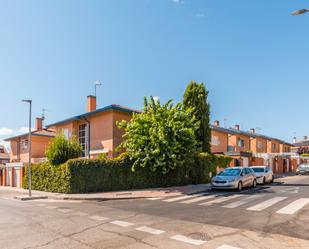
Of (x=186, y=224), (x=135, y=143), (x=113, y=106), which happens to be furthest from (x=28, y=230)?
(x=113, y=106)

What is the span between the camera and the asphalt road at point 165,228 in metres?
6.53

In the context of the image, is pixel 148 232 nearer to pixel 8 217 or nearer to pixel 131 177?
pixel 8 217

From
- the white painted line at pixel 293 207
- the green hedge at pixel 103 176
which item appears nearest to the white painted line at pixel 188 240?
the white painted line at pixel 293 207

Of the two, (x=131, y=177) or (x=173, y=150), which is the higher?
(x=173, y=150)

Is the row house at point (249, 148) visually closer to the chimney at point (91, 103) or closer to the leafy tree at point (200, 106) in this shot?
the leafy tree at point (200, 106)

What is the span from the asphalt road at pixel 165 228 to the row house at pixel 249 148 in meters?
21.6

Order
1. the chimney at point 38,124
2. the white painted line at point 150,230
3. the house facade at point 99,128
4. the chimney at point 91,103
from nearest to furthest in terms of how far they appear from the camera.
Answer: the white painted line at point 150,230, the house facade at point 99,128, the chimney at point 91,103, the chimney at point 38,124

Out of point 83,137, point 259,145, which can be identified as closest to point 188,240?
point 83,137

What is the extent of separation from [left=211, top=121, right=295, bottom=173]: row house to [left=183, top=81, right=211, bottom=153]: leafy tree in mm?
8073

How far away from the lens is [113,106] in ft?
74.4

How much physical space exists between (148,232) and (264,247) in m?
2.97

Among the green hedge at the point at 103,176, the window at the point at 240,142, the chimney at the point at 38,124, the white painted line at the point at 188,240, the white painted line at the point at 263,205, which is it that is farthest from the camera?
the window at the point at 240,142

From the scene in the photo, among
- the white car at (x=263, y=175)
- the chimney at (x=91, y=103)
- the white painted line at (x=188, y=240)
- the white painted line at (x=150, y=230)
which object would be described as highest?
the chimney at (x=91, y=103)

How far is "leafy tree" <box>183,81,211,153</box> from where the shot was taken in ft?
80.0
